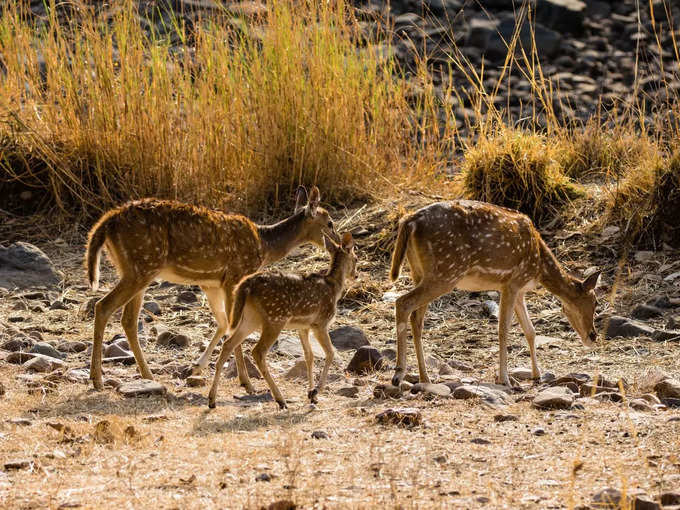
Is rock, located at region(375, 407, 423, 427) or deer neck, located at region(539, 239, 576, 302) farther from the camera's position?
deer neck, located at region(539, 239, 576, 302)

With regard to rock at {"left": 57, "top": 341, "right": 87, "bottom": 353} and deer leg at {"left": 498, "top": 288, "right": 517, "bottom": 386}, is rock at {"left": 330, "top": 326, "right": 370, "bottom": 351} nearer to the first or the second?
deer leg at {"left": 498, "top": 288, "right": 517, "bottom": 386}

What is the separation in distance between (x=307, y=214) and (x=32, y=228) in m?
3.73

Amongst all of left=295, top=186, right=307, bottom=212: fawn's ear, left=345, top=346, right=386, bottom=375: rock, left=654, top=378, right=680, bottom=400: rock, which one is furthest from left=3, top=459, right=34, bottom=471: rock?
left=295, top=186, right=307, bottom=212: fawn's ear

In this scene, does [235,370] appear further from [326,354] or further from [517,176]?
[517,176]

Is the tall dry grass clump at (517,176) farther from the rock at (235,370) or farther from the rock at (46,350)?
the rock at (46,350)

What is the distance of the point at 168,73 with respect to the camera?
1142cm

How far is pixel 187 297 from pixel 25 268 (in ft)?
5.16

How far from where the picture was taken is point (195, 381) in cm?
727

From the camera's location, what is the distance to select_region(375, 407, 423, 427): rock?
19.7 feet

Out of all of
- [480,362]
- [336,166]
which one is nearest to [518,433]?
[480,362]

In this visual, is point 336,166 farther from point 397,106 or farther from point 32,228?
point 32,228

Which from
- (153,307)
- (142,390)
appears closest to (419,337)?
(142,390)

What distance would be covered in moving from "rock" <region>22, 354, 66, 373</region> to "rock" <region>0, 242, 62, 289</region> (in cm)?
246

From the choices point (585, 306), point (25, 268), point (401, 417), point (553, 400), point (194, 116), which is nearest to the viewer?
point (401, 417)
